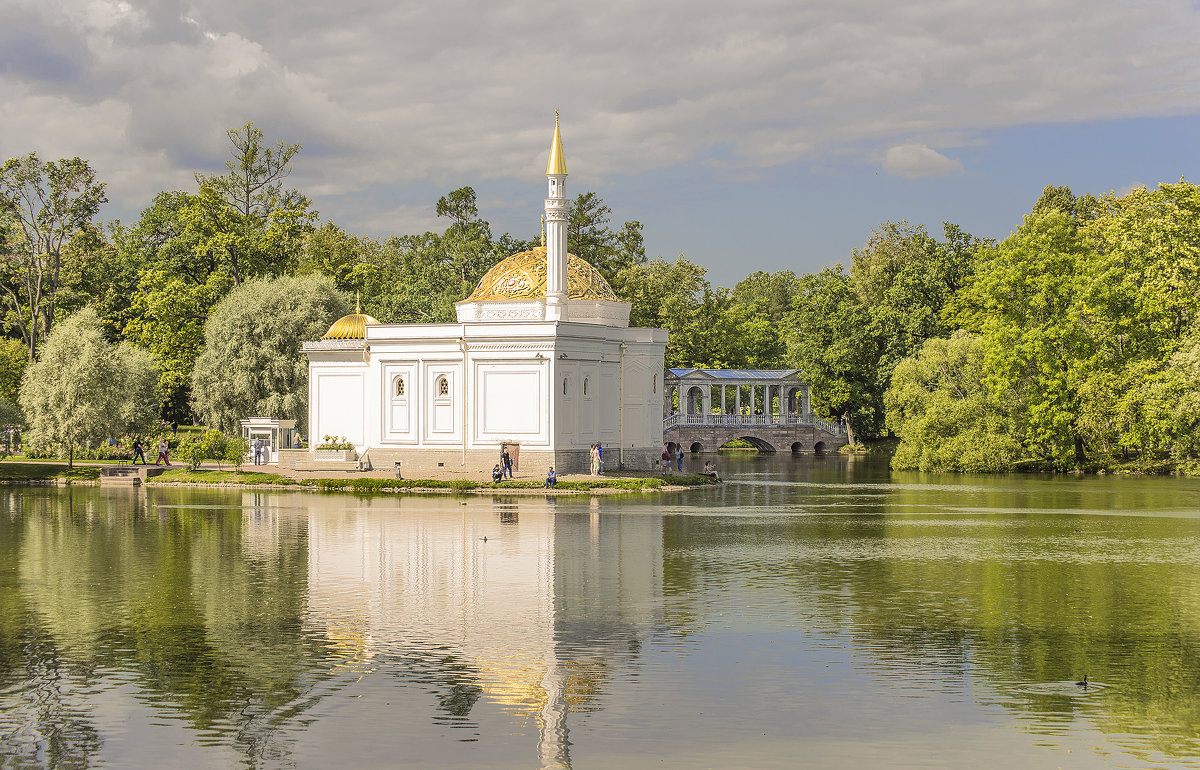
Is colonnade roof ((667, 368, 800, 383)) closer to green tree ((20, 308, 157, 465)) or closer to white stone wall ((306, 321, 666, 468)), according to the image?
white stone wall ((306, 321, 666, 468))

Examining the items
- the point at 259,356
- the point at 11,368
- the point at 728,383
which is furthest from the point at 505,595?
the point at 728,383

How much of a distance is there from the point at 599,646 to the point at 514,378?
36.1 metres

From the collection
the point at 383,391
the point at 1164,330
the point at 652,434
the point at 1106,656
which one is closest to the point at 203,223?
the point at 383,391

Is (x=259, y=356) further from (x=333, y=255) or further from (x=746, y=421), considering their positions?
(x=746, y=421)

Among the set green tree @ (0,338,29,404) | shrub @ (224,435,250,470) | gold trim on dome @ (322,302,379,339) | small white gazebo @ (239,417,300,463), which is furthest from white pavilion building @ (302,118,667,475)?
green tree @ (0,338,29,404)

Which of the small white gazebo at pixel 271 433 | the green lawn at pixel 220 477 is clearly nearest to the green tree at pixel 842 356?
the small white gazebo at pixel 271 433

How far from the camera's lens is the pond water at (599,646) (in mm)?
12266

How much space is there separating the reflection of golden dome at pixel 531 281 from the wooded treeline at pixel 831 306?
613 inches

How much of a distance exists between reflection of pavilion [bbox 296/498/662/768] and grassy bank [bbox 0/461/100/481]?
24838 millimetres

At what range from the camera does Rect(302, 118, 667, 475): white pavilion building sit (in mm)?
51906

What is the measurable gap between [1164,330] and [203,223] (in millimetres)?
54555

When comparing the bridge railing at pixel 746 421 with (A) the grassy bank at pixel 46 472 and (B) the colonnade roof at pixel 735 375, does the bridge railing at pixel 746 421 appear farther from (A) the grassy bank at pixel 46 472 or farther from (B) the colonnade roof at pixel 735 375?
(A) the grassy bank at pixel 46 472

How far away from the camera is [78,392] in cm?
5934

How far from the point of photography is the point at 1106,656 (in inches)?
627
